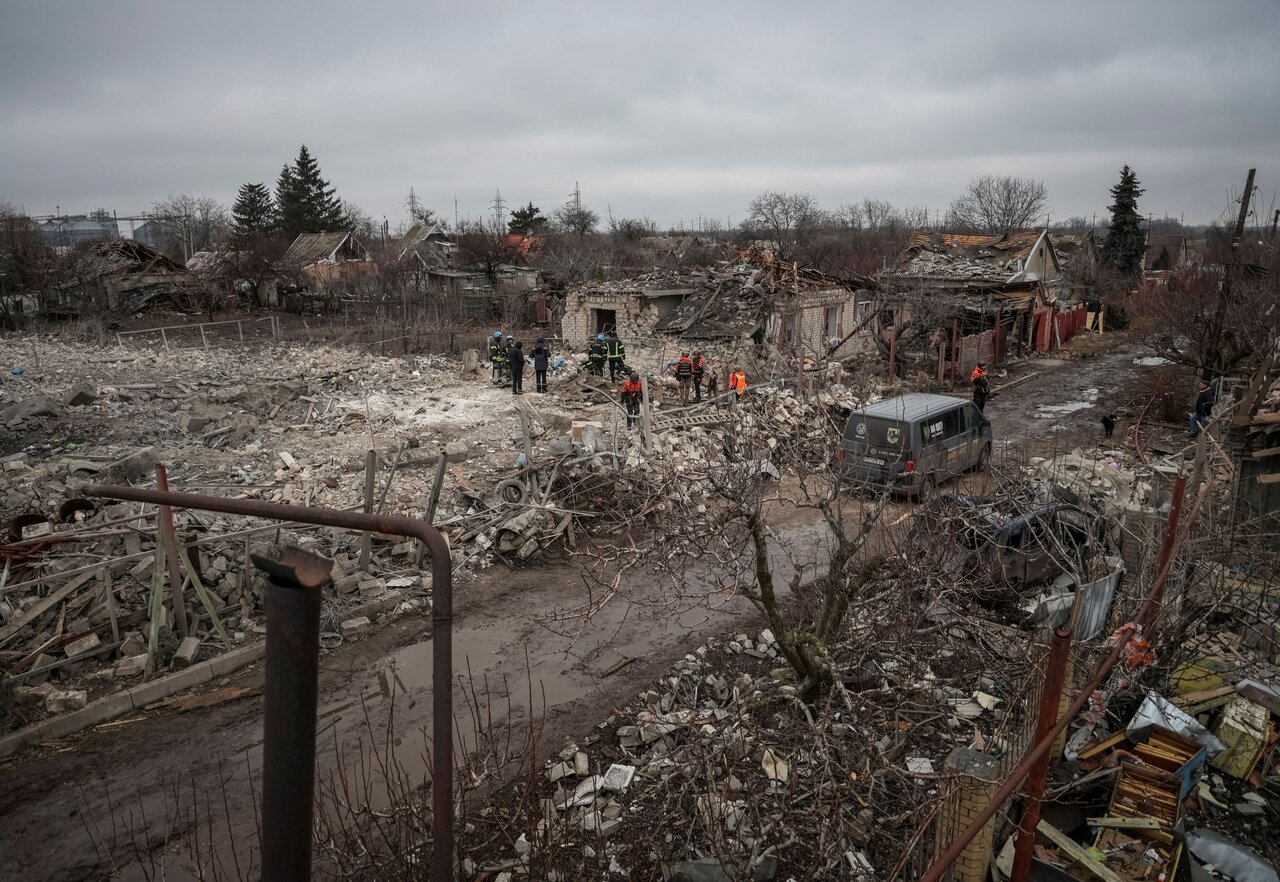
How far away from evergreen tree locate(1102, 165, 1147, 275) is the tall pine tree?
51248 millimetres

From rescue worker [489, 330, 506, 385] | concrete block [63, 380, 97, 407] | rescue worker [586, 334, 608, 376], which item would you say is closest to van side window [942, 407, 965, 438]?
rescue worker [586, 334, 608, 376]

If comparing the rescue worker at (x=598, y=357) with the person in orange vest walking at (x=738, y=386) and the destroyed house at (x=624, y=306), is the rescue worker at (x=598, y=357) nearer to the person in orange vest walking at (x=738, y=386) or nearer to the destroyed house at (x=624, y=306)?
the destroyed house at (x=624, y=306)

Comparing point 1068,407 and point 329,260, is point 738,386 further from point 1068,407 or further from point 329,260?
point 329,260

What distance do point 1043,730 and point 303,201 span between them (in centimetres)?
5870

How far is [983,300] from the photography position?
89.3 ft

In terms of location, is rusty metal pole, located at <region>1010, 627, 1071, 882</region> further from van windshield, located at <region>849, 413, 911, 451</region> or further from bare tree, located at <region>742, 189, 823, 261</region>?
bare tree, located at <region>742, 189, 823, 261</region>

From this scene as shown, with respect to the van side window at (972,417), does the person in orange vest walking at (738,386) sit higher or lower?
higher

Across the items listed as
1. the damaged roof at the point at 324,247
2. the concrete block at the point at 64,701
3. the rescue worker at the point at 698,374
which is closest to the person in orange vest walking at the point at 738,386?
the rescue worker at the point at 698,374

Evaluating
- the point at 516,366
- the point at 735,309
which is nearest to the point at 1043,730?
the point at 516,366

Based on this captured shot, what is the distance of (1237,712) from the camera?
21.1 ft

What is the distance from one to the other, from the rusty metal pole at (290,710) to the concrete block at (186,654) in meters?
8.37

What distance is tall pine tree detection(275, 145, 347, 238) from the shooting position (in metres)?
53.5

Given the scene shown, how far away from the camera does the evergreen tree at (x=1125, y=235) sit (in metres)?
47.0

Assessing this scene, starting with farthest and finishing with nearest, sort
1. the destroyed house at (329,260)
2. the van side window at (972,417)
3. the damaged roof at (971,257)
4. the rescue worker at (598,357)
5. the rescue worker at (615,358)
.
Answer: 1. the destroyed house at (329,260)
2. the damaged roof at (971,257)
3. the rescue worker at (598,357)
4. the rescue worker at (615,358)
5. the van side window at (972,417)
